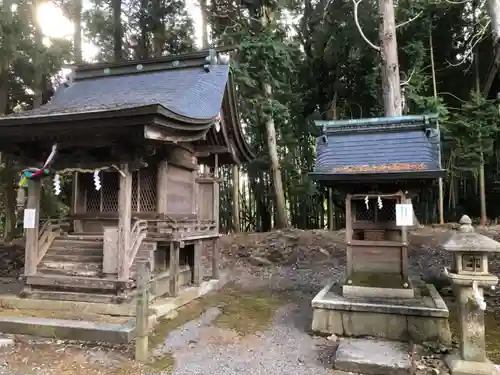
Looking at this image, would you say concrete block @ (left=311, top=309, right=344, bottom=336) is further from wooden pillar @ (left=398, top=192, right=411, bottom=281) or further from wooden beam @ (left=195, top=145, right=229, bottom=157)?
wooden beam @ (left=195, top=145, right=229, bottom=157)

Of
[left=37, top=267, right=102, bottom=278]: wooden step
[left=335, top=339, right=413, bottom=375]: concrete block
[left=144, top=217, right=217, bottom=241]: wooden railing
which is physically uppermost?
[left=144, top=217, right=217, bottom=241]: wooden railing

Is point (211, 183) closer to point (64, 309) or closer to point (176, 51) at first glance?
point (64, 309)

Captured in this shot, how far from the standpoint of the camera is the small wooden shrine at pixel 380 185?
5.66 meters

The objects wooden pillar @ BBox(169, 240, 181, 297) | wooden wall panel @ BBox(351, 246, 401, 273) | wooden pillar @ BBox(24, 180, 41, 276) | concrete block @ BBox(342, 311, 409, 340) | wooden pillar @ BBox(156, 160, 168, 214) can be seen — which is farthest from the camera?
wooden pillar @ BBox(156, 160, 168, 214)

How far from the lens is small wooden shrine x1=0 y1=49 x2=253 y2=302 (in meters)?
5.99

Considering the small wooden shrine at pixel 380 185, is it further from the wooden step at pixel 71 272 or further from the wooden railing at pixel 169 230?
the wooden step at pixel 71 272

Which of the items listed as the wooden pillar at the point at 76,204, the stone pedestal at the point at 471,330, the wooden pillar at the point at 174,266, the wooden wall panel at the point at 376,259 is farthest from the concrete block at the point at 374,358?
the wooden pillar at the point at 76,204

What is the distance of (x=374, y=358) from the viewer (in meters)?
4.40

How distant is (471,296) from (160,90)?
6750 mm

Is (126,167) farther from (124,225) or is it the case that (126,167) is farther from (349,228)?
(349,228)

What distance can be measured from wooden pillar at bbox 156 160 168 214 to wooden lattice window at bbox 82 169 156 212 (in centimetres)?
16

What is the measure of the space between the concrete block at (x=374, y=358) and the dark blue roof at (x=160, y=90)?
14.2 feet

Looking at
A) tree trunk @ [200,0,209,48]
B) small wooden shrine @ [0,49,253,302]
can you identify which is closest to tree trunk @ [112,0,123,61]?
tree trunk @ [200,0,209,48]

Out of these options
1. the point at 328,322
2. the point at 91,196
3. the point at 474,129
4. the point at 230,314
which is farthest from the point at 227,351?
the point at 474,129
